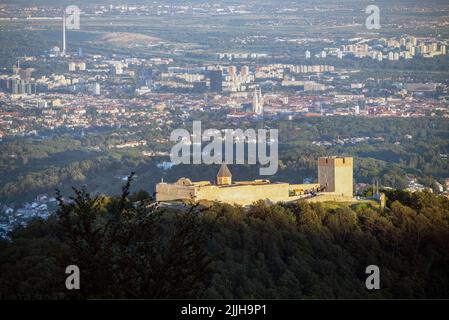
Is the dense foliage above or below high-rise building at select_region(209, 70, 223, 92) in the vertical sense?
above

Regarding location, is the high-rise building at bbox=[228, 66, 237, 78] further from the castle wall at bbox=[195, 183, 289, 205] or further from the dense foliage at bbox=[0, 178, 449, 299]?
the castle wall at bbox=[195, 183, 289, 205]

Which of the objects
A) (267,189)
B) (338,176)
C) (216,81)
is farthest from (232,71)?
(267,189)

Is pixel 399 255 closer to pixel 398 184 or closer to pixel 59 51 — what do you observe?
pixel 398 184

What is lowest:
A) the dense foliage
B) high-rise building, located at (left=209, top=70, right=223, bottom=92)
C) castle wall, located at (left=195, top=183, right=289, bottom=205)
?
high-rise building, located at (left=209, top=70, right=223, bottom=92)

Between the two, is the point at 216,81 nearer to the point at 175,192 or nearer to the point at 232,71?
the point at 232,71

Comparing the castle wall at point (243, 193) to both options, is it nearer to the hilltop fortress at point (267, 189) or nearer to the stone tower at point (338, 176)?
the hilltop fortress at point (267, 189)

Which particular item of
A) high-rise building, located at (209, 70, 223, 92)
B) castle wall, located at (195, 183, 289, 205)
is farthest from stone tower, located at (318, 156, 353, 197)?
high-rise building, located at (209, 70, 223, 92)

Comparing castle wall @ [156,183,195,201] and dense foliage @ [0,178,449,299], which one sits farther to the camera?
castle wall @ [156,183,195,201]
